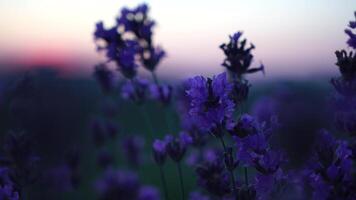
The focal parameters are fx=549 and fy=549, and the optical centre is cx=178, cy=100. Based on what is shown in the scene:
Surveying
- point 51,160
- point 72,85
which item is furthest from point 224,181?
point 72,85

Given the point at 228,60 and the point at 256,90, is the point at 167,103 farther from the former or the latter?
the point at 256,90

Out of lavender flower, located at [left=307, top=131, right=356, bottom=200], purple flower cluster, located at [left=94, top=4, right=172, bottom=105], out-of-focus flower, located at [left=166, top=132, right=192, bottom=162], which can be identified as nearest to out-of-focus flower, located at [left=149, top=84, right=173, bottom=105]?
purple flower cluster, located at [left=94, top=4, right=172, bottom=105]

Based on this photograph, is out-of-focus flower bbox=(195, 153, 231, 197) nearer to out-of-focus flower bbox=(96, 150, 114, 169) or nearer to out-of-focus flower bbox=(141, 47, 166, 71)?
out-of-focus flower bbox=(141, 47, 166, 71)

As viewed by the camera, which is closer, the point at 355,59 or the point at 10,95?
the point at 355,59

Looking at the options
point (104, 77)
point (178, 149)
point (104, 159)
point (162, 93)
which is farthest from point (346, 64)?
point (104, 159)

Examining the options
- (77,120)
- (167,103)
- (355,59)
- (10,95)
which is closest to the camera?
(355,59)

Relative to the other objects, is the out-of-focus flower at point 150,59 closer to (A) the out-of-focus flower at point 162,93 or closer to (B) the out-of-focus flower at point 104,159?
(A) the out-of-focus flower at point 162,93

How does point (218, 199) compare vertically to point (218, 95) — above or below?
below

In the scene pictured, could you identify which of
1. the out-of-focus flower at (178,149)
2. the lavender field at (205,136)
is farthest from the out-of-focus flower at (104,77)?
the out-of-focus flower at (178,149)
